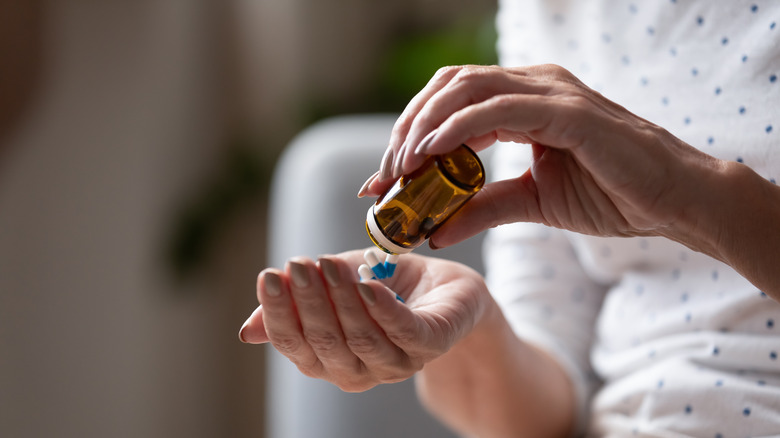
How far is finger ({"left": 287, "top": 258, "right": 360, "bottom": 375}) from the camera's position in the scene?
0.46 m

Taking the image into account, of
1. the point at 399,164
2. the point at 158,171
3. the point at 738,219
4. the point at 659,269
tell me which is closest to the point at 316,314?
the point at 399,164

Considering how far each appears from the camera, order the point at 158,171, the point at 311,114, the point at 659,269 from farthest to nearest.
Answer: the point at 311,114, the point at 158,171, the point at 659,269

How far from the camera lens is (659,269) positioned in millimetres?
757

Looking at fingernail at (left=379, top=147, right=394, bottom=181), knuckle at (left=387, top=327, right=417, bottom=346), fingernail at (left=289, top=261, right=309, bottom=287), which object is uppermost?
fingernail at (left=379, top=147, right=394, bottom=181)

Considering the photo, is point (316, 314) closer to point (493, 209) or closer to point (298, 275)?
point (298, 275)

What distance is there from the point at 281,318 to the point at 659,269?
0.47 metres

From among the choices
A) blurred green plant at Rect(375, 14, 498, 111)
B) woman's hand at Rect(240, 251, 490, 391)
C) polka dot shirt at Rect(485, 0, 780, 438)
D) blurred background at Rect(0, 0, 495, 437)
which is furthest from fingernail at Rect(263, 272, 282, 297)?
blurred green plant at Rect(375, 14, 498, 111)

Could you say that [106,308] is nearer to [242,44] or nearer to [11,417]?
[11,417]

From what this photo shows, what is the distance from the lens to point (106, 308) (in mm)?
1359

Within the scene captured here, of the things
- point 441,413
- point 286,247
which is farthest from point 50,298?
point 441,413

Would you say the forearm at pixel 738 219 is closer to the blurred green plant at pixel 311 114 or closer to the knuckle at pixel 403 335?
the knuckle at pixel 403 335

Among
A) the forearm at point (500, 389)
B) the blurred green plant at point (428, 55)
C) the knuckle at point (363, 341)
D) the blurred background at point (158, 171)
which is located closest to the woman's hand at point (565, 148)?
the knuckle at point (363, 341)

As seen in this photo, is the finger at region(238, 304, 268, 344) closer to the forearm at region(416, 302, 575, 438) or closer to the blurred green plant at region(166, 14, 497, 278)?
the forearm at region(416, 302, 575, 438)

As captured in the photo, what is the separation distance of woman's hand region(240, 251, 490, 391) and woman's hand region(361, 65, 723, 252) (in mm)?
84
